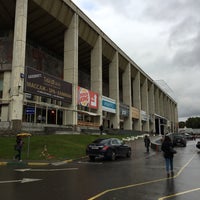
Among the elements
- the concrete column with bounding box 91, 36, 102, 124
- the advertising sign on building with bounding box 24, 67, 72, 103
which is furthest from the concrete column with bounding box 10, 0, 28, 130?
the concrete column with bounding box 91, 36, 102, 124

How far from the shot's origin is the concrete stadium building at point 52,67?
106 ft

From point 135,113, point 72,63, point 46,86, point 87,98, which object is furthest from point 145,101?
point 46,86

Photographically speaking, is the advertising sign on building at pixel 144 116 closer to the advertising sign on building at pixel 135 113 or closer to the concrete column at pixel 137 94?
the concrete column at pixel 137 94

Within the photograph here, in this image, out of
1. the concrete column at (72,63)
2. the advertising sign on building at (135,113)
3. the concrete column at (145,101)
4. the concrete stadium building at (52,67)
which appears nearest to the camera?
the concrete stadium building at (52,67)

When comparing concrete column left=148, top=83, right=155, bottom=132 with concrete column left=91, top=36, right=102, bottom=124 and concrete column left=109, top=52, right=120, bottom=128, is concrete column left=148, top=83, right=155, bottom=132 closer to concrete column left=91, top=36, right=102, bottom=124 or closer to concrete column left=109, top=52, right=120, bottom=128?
concrete column left=109, top=52, right=120, bottom=128

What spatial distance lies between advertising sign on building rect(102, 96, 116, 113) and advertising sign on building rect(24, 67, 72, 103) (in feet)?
39.4

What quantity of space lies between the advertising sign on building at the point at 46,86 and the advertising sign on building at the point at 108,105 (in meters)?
12.0

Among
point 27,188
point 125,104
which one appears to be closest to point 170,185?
point 27,188

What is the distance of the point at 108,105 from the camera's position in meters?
53.7

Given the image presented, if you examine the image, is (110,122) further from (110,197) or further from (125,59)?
(110,197)

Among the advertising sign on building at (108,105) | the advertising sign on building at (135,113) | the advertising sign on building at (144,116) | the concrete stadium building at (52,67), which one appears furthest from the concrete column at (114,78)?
the advertising sign on building at (144,116)

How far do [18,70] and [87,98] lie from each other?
51.6ft

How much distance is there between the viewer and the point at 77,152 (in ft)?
72.4

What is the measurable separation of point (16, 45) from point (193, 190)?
28469mm
